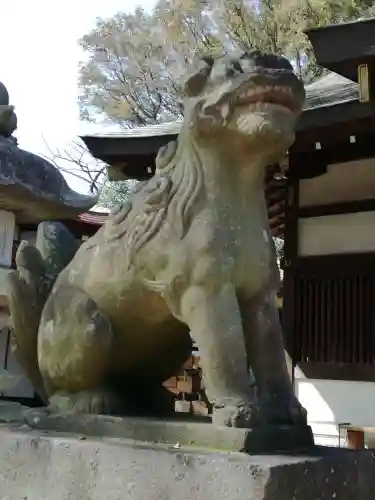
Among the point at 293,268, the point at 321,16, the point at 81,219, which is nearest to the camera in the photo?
the point at 293,268

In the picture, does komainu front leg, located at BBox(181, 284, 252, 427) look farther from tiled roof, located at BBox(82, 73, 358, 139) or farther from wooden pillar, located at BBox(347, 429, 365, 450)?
wooden pillar, located at BBox(347, 429, 365, 450)

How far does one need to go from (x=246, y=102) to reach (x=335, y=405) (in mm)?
3964

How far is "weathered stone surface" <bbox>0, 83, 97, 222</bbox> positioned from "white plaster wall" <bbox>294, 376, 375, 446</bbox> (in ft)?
8.10

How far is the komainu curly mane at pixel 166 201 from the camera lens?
183 cm

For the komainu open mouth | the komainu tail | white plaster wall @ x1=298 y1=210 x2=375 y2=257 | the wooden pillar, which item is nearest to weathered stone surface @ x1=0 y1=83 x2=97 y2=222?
white plaster wall @ x1=298 y1=210 x2=375 y2=257

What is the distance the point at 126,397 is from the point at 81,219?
20.0ft

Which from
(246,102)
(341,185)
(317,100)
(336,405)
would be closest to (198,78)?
(246,102)

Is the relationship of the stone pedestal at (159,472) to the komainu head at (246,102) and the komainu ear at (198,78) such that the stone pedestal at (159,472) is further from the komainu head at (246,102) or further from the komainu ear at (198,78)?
the komainu ear at (198,78)

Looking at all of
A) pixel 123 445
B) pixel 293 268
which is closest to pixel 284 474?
pixel 123 445

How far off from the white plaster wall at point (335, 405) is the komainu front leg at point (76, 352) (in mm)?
3434

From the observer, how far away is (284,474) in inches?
56.5

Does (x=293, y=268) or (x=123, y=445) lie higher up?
(x=293, y=268)

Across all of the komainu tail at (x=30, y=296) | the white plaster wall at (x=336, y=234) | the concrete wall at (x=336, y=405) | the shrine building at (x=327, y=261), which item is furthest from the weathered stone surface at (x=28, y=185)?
the komainu tail at (x=30, y=296)

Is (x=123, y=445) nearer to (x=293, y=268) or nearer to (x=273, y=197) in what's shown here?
(x=293, y=268)
